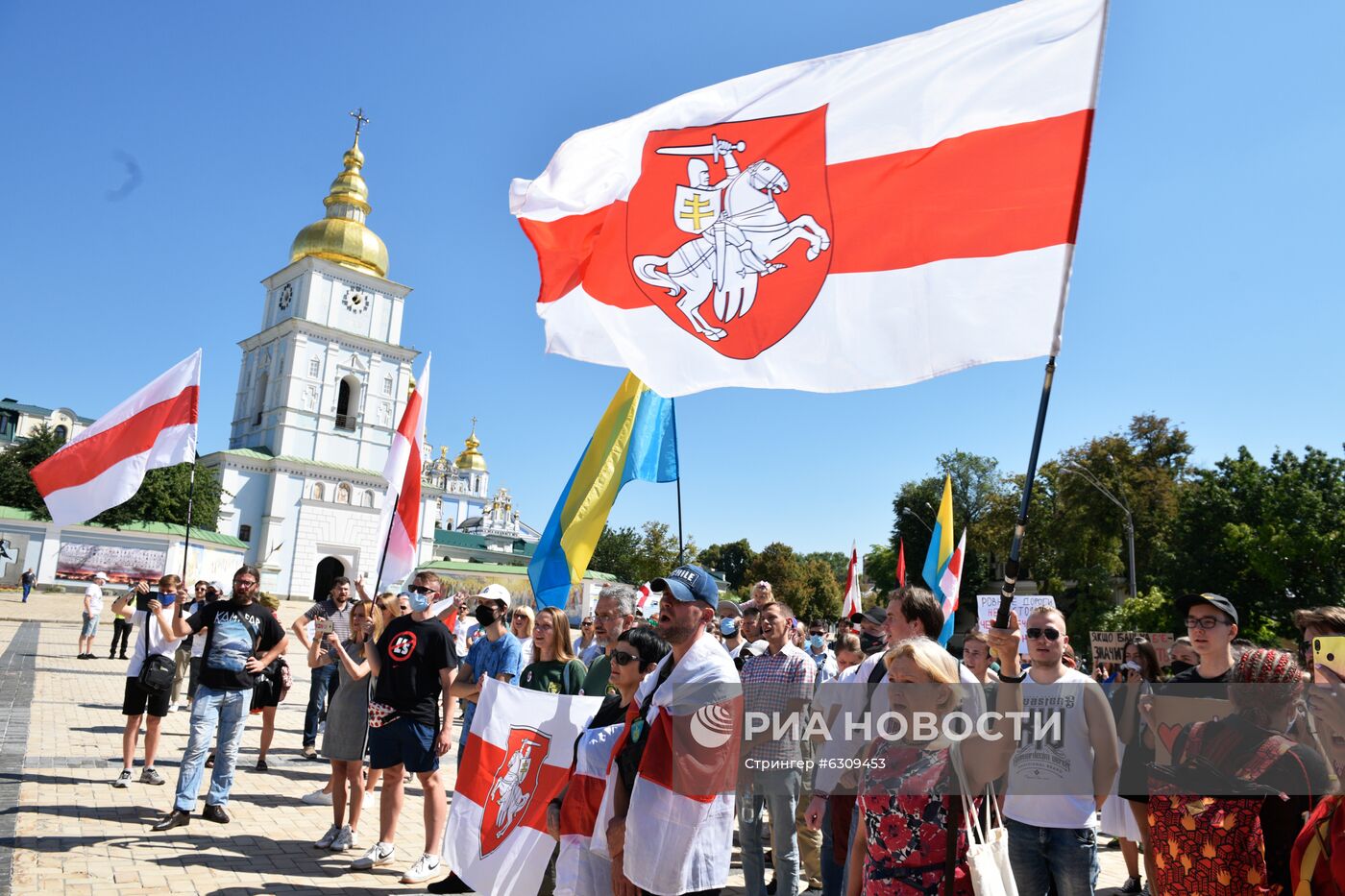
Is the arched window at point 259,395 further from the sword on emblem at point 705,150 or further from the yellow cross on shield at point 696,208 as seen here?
the yellow cross on shield at point 696,208

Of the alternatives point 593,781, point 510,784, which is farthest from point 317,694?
point 593,781

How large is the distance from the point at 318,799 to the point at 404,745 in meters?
2.68

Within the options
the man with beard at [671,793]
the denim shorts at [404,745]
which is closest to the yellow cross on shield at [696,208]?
the man with beard at [671,793]

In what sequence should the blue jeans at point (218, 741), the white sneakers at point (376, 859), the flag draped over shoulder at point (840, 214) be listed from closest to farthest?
the flag draped over shoulder at point (840, 214), the white sneakers at point (376, 859), the blue jeans at point (218, 741)

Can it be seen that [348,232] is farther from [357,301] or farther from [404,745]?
[404,745]

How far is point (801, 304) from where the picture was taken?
4.45 metres

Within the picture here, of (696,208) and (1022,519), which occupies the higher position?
(696,208)

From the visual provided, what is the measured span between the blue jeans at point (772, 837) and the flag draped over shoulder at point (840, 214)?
268 centimetres

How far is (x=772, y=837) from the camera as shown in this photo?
5.51 metres

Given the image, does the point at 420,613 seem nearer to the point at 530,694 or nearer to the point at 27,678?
the point at 530,694

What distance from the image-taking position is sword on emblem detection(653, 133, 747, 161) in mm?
4922

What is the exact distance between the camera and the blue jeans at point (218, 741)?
7090mm

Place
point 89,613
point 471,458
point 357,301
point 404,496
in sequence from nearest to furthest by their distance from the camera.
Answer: point 404,496
point 89,613
point 357,301
point 471,458

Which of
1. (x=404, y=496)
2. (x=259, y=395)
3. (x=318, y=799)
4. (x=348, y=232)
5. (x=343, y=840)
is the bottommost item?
(x=318, y=799)
